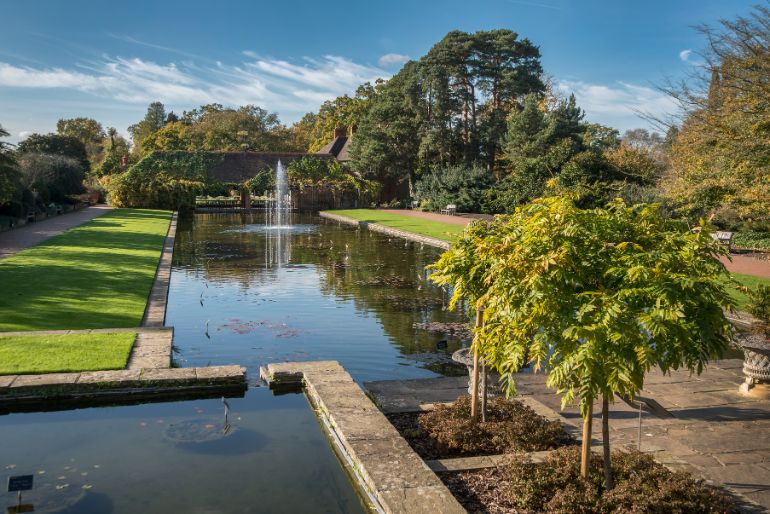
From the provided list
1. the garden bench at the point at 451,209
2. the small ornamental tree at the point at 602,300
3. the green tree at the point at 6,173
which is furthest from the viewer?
the garden bench at the point at 451,209

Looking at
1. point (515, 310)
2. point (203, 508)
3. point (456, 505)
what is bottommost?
point (203, 508)

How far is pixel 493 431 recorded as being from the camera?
686cm

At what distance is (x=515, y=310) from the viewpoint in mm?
5027

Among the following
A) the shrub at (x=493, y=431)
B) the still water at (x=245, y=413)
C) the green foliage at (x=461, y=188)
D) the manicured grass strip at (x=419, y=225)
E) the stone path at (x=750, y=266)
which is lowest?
the still water at (x=245, y=413)

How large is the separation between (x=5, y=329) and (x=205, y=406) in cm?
492

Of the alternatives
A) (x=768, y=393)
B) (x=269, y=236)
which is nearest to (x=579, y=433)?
(x=768, y=393)

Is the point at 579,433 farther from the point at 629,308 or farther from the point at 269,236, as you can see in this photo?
the point at 269,236

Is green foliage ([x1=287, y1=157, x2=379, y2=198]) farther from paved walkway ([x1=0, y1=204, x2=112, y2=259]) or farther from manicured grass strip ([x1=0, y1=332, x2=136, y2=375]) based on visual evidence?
manicured grass strip ([x1=0, y1=332, x2=136, y2=375])

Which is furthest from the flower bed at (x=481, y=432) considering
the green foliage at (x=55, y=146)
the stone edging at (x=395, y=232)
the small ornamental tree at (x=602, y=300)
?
the green foliage at (x=55, y=146)

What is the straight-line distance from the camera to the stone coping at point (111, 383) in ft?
26.7

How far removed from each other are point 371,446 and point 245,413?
2339mm

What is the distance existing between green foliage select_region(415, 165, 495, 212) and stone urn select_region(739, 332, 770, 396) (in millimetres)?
37205

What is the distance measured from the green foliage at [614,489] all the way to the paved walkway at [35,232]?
18.7 metres

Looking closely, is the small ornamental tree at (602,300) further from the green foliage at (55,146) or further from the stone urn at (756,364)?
the green foliage at (55,146)
